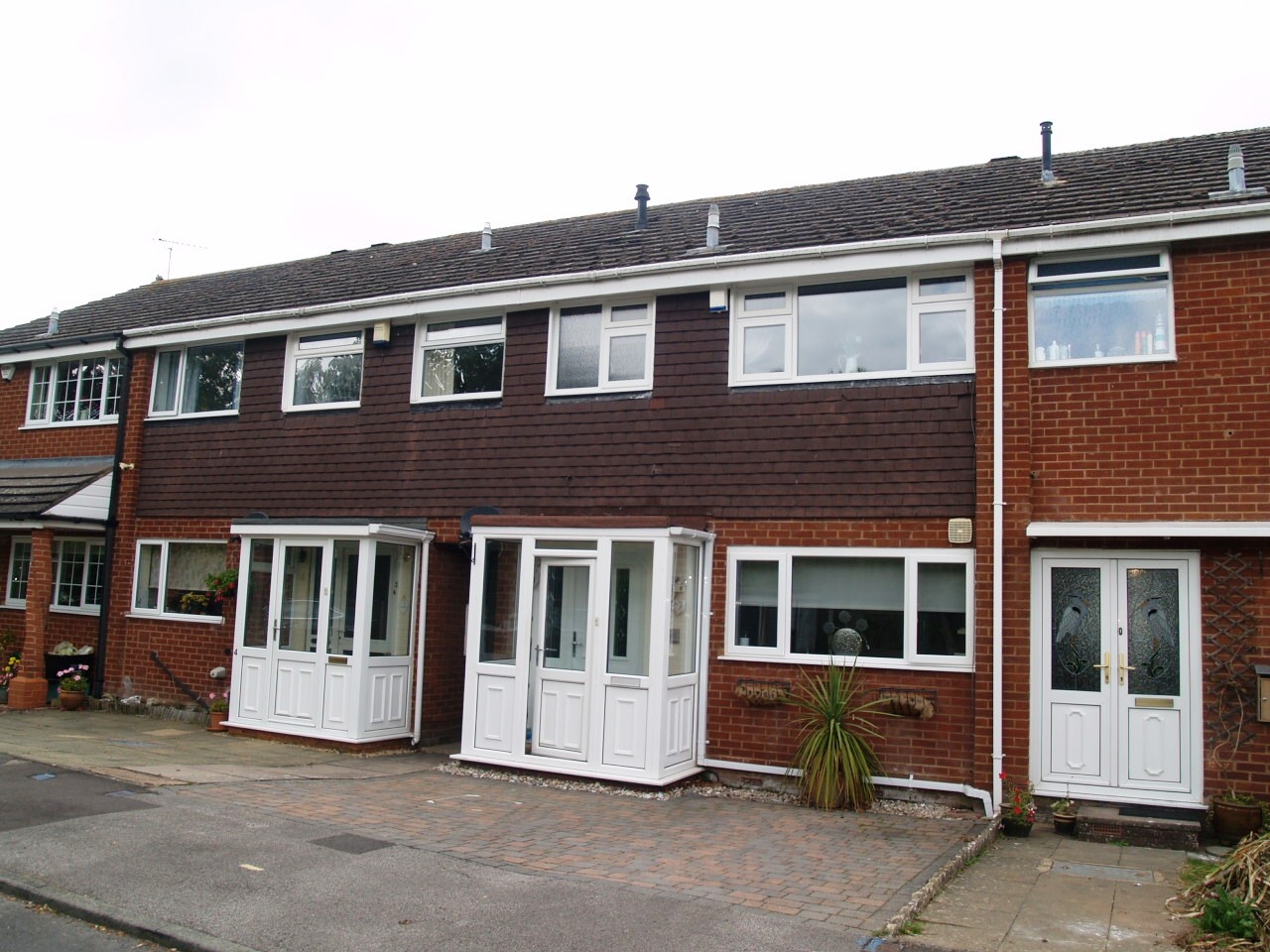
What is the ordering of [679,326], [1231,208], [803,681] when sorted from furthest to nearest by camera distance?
1. [679,326]
2. [803,681]
3. [1231,208]

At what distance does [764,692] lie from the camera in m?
9.98

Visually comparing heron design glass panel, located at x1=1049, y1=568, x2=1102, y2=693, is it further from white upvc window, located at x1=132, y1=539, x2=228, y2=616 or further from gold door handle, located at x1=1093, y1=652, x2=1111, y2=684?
white upvc window, located at x1=132, y1=539, x2=228, y2=616

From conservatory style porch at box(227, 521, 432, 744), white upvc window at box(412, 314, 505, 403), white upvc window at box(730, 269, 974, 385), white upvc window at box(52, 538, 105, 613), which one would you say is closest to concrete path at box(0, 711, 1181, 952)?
conservatory style porch at box(227, 521, 432, 744)

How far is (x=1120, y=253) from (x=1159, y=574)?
2.82m

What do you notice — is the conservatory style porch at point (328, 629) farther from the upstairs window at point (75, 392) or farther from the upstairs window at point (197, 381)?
the upstairs window at point (75, 392)

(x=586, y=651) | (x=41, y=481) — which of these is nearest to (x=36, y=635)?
(x=41, y=481)

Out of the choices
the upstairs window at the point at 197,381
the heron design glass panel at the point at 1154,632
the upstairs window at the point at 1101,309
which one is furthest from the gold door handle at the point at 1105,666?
the upstairs window at the point at 197,381

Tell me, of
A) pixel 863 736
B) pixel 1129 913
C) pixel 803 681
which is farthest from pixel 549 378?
pixel 1129 913

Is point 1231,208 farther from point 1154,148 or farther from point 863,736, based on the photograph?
point 863,736

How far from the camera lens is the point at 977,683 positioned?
9211mm

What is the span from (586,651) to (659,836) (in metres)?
2.56

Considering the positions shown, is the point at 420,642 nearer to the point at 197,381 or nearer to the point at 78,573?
the point at 197,381

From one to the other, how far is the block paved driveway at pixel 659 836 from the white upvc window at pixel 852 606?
145 centimetres

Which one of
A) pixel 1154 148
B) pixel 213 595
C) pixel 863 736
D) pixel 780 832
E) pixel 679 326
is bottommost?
pixel 780 832
